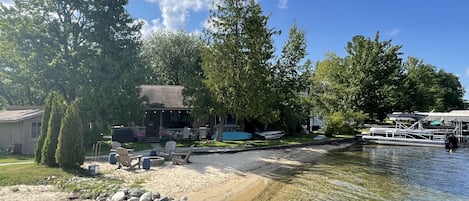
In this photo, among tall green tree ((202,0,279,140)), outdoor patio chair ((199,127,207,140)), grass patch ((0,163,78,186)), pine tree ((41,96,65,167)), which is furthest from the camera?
Result: outdoor patio chair ((199,127,207,140))

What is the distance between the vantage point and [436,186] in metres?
14.8

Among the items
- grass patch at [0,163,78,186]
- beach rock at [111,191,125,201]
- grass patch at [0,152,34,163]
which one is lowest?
beach rock at [111,191,125,201]

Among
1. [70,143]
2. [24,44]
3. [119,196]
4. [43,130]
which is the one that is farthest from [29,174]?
[24,44]

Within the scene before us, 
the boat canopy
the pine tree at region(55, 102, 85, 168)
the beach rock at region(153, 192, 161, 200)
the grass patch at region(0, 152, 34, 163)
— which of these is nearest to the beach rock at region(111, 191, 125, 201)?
the beach rock at region(153, 192, 161, 200)

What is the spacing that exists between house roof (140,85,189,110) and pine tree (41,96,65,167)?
1135 cm

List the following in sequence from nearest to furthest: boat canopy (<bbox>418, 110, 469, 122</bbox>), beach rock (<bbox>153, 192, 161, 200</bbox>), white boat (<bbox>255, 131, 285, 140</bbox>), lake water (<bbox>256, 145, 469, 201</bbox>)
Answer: beach rock (<bbox>153, 192, 161, 200</bbox>) < lake water (<bbox>256, 145, 469, 201</bbox>) < white boat (<bbox>255, 131, 285, 140</bbox>) < boat canopy (<bbox>418, 110, 469, 122</bbox>)

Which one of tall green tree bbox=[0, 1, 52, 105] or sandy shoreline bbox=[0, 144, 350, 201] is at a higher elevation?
tall green tree bbox=[0, 1, 52, 105]

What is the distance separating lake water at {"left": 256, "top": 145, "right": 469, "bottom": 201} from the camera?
12800 millimetres

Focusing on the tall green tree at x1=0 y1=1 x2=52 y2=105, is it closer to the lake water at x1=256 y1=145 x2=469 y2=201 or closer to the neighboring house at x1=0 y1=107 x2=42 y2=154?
the neighboring house at x1=0 y1=107 x2=42 y2=154

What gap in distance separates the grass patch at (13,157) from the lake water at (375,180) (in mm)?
12575

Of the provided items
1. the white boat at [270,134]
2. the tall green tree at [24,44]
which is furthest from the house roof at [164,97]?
the tall green tree at [24,44]

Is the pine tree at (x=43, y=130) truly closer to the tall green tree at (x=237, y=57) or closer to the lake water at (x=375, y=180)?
the lake water at (x=375, y=180)

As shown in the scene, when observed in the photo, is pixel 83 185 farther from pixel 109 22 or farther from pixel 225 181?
pixel 109 22

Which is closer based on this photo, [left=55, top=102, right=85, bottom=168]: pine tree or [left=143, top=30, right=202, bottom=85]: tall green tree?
[left=55, top=102, right=85, bottom=168]: pine tree
